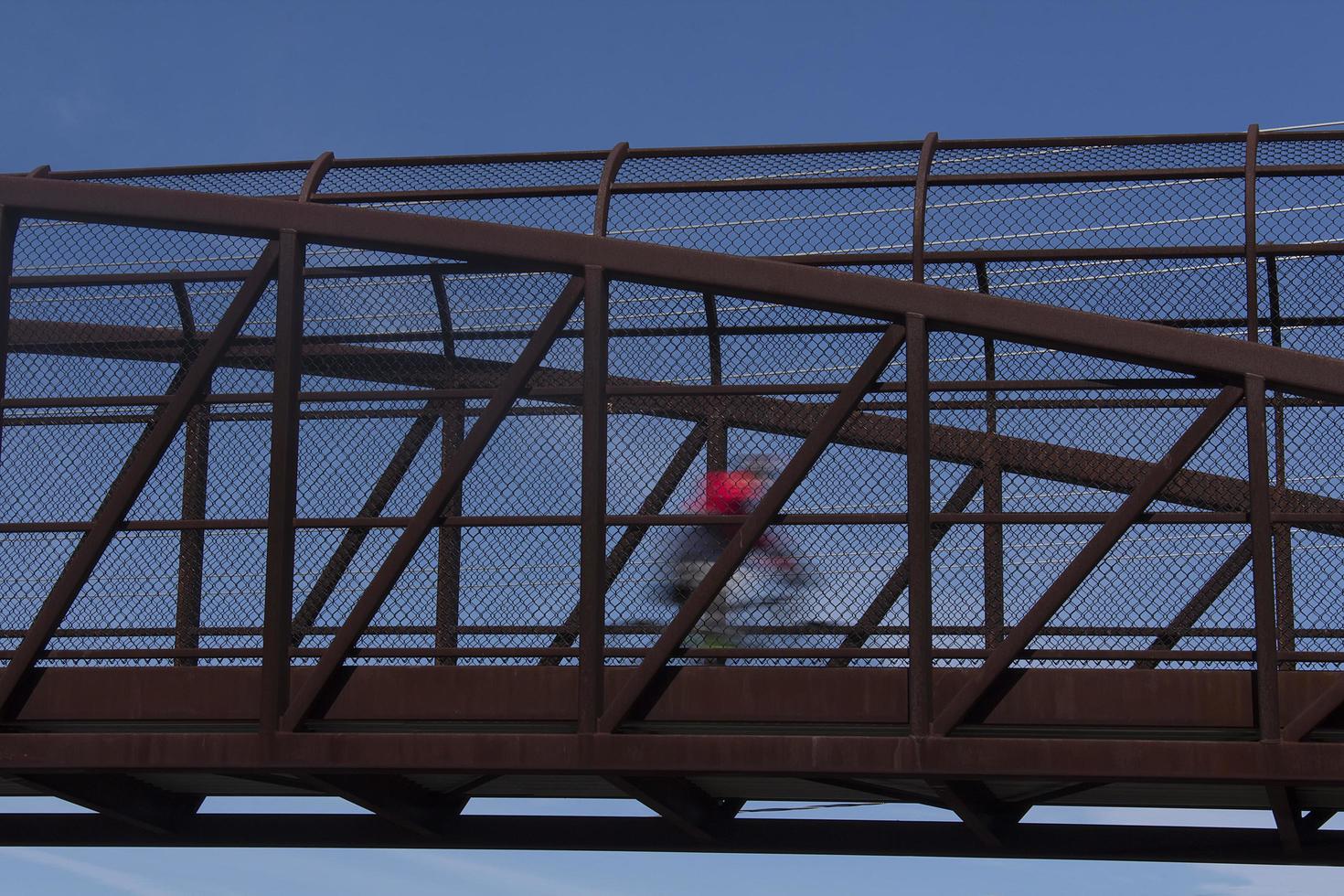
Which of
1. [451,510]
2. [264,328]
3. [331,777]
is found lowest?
[331,777]

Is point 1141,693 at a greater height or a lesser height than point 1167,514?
lesser

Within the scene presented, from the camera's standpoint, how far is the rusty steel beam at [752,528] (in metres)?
10.9

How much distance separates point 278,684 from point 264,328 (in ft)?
12.3

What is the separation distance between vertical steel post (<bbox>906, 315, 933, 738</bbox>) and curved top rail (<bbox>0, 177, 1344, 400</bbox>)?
29cm

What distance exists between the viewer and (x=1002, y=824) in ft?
40.8

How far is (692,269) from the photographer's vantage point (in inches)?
450

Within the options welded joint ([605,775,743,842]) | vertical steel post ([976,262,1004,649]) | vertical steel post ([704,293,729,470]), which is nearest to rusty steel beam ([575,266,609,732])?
welded joint ([605,775,743,842])

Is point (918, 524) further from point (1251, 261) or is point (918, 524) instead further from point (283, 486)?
point (283, 486)

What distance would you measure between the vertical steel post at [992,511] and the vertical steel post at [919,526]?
43.4 inches

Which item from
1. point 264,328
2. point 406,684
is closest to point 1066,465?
point 406,684

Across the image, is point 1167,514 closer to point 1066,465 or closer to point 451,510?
point 1066,465

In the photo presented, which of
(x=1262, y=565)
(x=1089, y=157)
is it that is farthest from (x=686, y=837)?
(x=1089, y=157)

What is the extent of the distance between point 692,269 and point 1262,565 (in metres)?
3.84

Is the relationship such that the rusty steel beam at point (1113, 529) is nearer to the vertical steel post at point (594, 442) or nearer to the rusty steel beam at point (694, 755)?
the rusty steel beam at point (694, 755)
